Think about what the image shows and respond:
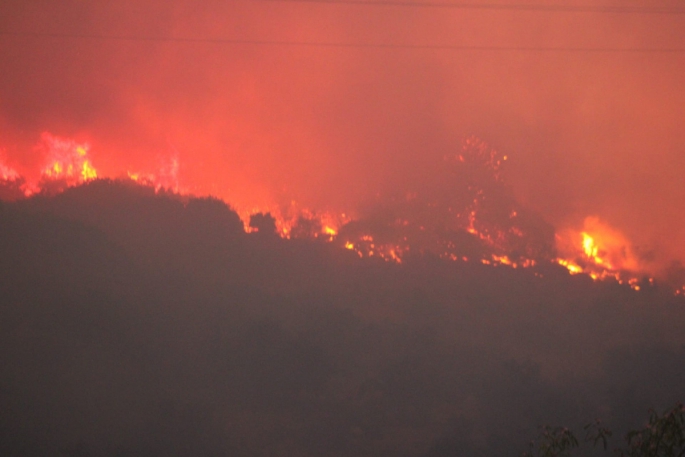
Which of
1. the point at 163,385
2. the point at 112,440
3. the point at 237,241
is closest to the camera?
the point at 112,440

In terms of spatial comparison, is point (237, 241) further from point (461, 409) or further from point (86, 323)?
point (461, 409)

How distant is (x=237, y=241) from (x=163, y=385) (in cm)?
1178

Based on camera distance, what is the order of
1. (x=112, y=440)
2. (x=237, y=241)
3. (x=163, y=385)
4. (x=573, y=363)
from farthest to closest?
(x=573, y=363) → (x=237, y=241) → (x=163, y=385) → (x=112, y=440)

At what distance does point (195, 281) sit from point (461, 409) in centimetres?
2295

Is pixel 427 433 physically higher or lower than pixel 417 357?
lower

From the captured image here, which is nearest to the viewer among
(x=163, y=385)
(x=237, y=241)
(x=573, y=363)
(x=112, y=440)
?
(x=112, y=440)

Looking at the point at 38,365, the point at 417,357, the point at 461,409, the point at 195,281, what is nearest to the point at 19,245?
the point at 38,365

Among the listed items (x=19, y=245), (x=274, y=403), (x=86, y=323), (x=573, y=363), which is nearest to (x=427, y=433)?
(x=274, y=403)

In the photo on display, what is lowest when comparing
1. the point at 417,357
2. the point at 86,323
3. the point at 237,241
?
the point at 417,357

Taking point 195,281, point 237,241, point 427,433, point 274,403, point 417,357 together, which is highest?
point 237,241

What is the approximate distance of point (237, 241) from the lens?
140ft

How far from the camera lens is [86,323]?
4022 cm

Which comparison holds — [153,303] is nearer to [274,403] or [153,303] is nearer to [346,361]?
[274,403]

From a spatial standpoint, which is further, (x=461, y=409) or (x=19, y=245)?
(x=461, y=409)
